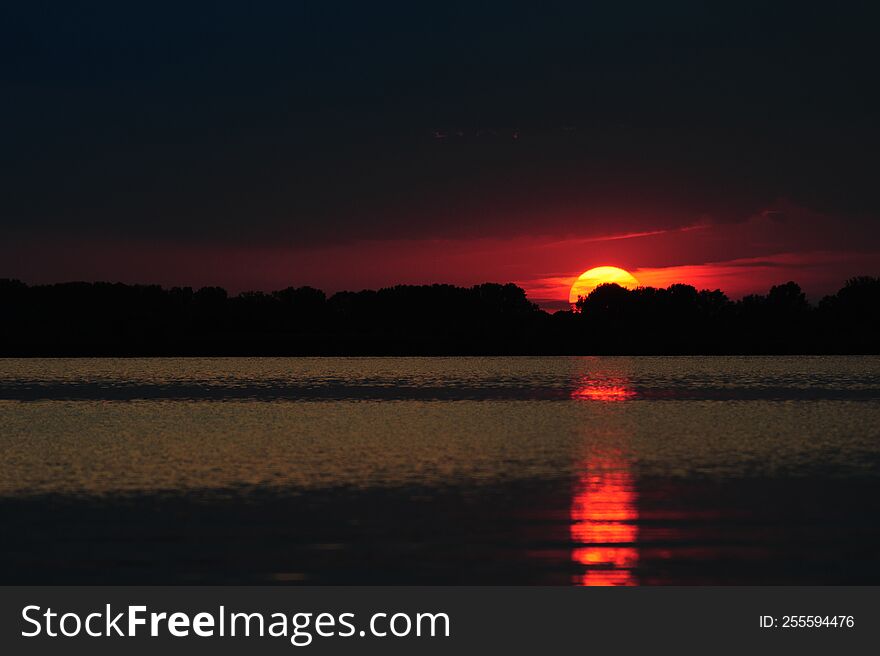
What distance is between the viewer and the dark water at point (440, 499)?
19016 millimetres

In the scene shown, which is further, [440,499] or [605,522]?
[440,499]

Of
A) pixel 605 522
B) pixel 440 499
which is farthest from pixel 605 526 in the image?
pixel 440 499

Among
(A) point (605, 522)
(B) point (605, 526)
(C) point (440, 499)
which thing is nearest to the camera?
(B) point (605, 526)

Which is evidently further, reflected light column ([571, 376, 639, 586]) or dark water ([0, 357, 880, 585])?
dark water ([0, 357, 880, 585])

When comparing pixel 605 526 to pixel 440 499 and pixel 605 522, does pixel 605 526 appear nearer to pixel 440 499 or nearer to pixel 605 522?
pixel 605 522

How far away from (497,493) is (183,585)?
11.8m

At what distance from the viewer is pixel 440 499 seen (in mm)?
27000

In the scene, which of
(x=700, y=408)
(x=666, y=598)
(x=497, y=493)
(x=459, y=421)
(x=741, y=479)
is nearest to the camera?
(x=666, y=598)

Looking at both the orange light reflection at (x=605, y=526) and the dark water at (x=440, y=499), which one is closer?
the orange light reflection at (x=605, y=526)

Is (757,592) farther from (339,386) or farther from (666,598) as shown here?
(339,386)

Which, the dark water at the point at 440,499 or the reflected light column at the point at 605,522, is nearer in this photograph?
the reflected light column at the point at 605,522

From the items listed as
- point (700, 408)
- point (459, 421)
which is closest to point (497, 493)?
point (459, 421)

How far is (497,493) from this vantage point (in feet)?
92.0

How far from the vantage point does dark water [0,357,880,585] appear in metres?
19.0
